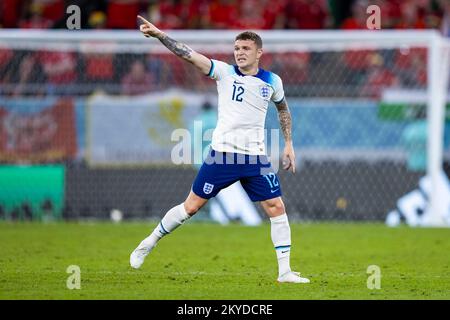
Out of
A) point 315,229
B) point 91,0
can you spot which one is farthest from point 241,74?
point 91,0

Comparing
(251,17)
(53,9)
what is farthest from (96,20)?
(251,17)

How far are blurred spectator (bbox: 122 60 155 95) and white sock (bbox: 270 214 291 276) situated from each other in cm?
937

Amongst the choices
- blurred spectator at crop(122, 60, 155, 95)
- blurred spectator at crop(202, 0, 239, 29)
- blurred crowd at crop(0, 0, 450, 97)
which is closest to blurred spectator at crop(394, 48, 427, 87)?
blurred crowd at crop(0, 0, 450, 97)

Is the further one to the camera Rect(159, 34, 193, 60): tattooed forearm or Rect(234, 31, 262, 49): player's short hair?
Rect(234, 31, 262, 49): player's short hair

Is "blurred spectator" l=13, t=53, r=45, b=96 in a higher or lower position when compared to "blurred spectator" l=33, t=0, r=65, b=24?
lower

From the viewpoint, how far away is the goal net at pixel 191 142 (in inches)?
714

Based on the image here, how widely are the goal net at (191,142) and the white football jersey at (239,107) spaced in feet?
24.8

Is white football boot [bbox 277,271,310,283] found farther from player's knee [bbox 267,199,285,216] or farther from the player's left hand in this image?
the player's left hand

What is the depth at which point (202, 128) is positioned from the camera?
18.4 meters

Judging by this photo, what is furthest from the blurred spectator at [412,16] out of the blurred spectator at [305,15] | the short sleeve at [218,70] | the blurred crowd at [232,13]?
the short sleeve at [218,70]

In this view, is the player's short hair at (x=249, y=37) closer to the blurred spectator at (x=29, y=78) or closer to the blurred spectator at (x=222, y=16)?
the blurred spectator at (x=29, y=78)

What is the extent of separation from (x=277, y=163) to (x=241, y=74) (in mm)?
7760

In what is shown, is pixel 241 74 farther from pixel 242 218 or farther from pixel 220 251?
pixel 242 218

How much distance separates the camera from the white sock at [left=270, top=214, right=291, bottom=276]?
10.4 metres
